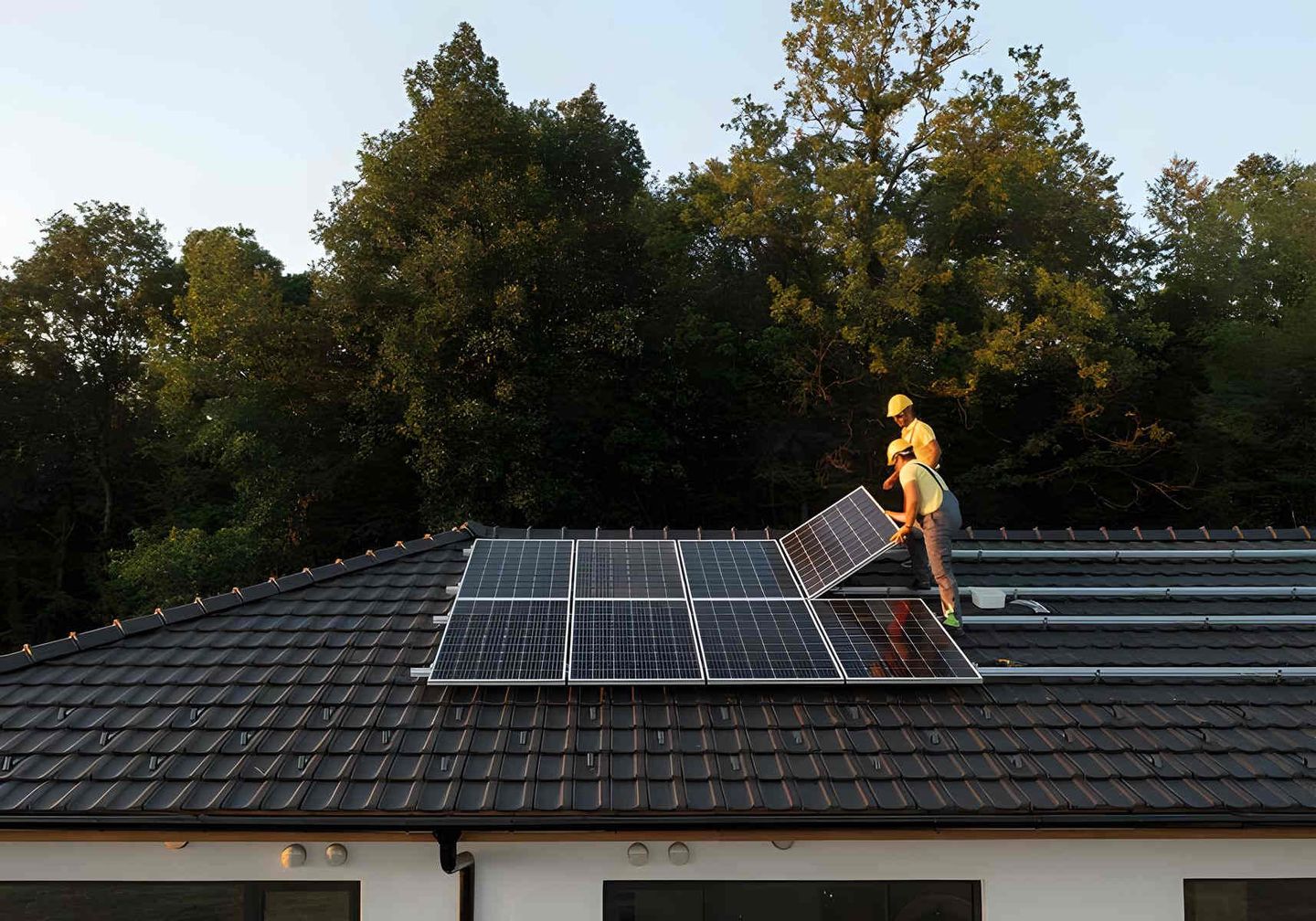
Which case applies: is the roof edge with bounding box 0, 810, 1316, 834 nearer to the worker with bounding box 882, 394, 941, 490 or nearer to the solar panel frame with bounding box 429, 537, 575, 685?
the solar panel frame with bounding box 429, 537, 575, 685

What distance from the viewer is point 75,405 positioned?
29.9m

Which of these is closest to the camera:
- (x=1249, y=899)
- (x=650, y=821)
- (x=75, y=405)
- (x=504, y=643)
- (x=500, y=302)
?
(x=650, y=821)

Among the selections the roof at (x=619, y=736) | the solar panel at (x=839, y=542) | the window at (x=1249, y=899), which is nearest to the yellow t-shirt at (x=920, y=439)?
the solar panel at (x=839, y=542)

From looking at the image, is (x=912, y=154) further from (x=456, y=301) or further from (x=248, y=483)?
(x=248, y=483)

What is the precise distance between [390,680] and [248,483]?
18919 millimetres

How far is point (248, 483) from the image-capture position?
23.8m

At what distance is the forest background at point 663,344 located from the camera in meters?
22.5

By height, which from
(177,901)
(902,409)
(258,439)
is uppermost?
(258,439)

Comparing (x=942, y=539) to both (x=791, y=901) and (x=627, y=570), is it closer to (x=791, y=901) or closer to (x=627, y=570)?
(x=627, y=570)

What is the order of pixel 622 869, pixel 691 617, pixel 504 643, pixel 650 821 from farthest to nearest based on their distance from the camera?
pixel 691 617
pixel 504 643
pixel 622 869
pixel 650 821

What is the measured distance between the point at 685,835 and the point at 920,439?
3902 millimetres

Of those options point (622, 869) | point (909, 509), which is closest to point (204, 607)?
point (622, 869)

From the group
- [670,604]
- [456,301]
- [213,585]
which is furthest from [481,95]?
[670,604]

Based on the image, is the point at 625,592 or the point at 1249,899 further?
the point at 625,592
